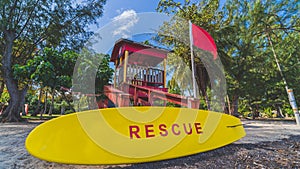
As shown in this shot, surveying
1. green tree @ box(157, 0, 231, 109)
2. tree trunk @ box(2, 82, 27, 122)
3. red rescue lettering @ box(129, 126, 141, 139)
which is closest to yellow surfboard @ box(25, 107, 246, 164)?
red rescue lettering @ box(129, 126, 141, 139)

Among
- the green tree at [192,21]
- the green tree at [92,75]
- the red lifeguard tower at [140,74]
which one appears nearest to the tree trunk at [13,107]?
the green tree at [92,75]

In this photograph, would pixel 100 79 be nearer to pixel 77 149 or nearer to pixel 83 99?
pixel 83 99

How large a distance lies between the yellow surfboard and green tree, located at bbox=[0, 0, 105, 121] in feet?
19.6

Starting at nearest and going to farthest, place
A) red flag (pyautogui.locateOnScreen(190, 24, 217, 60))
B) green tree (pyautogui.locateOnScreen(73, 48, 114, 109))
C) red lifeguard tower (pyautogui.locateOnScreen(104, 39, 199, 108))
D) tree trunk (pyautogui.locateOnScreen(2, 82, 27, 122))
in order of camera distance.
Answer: red lifeguard tower (pyautogui.locateOnScreen(104, 39, 199, 108)) < red flag (pyautogui.locateOnScreen(190, 24, 217, 60)) < green tree (pyautogui.locateOnScreen(73, 48, 114, 109)) < tree trunk (pyautogui.locateOnScreen(2, 82, 27, 122))

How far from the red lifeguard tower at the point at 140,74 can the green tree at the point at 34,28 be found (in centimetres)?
264

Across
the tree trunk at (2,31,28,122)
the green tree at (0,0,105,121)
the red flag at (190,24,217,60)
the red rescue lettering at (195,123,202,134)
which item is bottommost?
the red rescue lettering at (195,123,202,134)

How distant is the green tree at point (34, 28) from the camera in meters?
5.45

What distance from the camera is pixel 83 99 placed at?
6.34 meters

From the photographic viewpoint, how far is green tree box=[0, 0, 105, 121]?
5453 mm

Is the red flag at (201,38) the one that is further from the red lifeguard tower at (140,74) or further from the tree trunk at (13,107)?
the tree trunk at (13,107)

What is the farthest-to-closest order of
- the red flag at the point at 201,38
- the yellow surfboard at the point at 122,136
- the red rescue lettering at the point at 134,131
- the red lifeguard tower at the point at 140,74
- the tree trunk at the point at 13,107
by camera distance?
1. the tree trunk at the point at 13,107
2. the red flag at the point at 201,38
3. the red lifeguard tower at the point at 140,74
4. the red rescue lettering at the point at 134,131
5. the yellow surfboard at the point at 122,136

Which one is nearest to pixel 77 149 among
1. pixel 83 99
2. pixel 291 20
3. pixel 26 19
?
pixel 83 99

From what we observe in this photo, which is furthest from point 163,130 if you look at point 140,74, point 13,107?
point 13,107

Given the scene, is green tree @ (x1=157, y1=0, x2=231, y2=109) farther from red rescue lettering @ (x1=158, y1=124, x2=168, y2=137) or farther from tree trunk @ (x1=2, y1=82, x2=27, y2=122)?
tree trunk @ (x1=2, y1=82, x2=27, y2=122)
